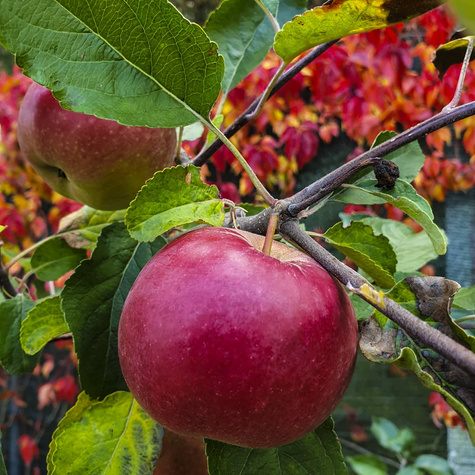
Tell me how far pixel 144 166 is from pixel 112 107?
0.64 ft

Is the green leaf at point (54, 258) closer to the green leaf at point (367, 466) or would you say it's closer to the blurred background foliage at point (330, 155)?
the blurred background foliage at point (330, 155)

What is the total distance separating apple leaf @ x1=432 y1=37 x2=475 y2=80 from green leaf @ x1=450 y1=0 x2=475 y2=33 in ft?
1.54

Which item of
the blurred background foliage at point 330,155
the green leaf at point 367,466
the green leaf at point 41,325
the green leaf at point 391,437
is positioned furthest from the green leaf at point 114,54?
the green leaf at point 391,437

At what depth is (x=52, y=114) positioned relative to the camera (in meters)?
0.58

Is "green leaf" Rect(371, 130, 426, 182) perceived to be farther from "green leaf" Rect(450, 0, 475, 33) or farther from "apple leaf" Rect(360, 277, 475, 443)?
"green leaf" Rect(450, 0, 475, 33)

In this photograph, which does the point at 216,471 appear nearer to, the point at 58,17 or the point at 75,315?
the point at 75,315

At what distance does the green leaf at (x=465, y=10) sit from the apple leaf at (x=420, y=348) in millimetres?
277

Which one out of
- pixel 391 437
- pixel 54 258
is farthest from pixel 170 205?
pixel 391 437

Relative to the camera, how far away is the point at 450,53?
53cm

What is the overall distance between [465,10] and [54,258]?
2.49 feet

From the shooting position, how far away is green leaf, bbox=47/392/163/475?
48cm

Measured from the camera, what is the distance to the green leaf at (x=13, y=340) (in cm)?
69

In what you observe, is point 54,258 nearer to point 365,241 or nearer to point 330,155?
point 365,241

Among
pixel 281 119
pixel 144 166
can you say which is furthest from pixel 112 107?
pixel 281 119
